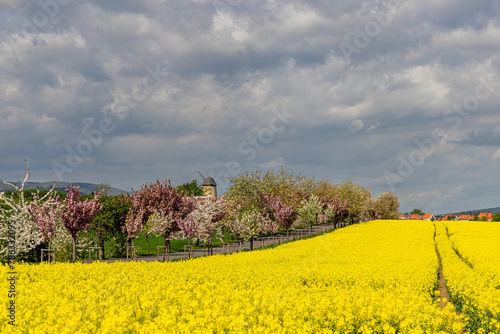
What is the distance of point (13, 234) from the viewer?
32281mm

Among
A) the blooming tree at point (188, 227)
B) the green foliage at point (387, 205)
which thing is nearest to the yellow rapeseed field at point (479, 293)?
the blooming tree at point (188, 227)

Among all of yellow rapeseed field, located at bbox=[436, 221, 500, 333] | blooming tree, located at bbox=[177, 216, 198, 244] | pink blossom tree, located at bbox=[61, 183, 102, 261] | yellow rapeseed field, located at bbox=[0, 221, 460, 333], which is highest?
pink blossom tree, located at bbox=[61, 183, 102, 261]

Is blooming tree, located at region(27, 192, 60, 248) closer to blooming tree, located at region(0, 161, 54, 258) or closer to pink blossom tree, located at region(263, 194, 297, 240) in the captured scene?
blooming tree, located at region(0, 161, 54, 258)

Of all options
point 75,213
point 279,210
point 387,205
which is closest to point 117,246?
point 75,213

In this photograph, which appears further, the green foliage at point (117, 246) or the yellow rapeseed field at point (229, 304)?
the green foliage at point (117, 246)

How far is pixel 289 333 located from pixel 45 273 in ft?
49.6

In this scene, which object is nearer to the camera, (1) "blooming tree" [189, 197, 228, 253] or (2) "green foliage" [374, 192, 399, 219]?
(1) "blooming tree" [189, 197, 228, 253]

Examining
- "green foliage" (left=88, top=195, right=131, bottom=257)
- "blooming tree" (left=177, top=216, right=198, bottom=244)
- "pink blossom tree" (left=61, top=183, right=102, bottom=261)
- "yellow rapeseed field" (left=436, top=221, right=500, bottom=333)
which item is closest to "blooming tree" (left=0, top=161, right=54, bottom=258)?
"pink blossom tree" (left=61, top=183, right=102, bottom=261)

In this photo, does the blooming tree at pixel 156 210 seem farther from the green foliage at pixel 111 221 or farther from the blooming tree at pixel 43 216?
the green foliage at pixel 111 221

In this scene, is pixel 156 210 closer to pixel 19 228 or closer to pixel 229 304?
pixel 19 228

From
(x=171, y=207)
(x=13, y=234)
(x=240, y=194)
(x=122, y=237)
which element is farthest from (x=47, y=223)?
(x=240, y=194)

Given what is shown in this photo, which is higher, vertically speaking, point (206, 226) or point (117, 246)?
point (206, 226)

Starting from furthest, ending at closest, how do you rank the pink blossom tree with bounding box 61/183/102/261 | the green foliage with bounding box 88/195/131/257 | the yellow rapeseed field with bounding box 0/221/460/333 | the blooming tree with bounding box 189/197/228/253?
the green foliage with bounding box 88/195/131/257 → the blooming tree with bounding box 189/197/228/253 → the pink blossom tree with bounding box 61/183/102/261 → the yellow rapeseed field with bounding box 0/221/460/333

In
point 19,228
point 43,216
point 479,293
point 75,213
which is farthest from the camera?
point 19,228
